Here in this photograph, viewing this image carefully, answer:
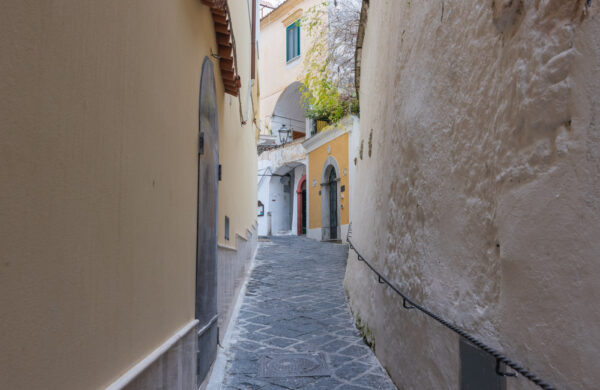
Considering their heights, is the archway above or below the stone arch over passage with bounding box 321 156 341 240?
above

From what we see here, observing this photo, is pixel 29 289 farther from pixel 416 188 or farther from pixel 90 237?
pixel 416 188

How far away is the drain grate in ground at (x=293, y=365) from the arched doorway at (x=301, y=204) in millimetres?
18104

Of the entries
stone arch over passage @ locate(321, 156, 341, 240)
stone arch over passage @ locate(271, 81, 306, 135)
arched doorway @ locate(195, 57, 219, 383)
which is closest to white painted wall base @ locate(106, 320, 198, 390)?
arched doorway @ locate(195, 57, 219, 383)

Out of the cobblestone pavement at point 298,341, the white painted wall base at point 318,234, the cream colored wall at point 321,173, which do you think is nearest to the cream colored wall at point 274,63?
the cream colored wall at point 321,173

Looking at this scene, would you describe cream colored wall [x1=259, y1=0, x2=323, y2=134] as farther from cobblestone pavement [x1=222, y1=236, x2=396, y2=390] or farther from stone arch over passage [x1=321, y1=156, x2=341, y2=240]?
cobblestone pavement [x1=222, y1=236, x2=396, y2=390]

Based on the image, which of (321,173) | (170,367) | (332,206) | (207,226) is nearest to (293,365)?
(207,226)

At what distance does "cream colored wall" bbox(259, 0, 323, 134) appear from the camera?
21.0 metres

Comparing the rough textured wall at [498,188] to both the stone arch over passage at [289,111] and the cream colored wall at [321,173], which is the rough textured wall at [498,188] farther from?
the stone arch over passage at [289,111]

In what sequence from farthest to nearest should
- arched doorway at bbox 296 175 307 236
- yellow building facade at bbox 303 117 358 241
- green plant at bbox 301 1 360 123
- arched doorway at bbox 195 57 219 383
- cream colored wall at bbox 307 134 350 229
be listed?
arched doorway at bbox 296 175 307 236
cream colored wall at bbox 307 134 350 229
yellow building facade at bbox 303 117 358 241
green plant at bbox 301 1 360 123
arched doorway at bbox 195 57 219 383

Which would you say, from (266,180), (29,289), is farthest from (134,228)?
(266,180)

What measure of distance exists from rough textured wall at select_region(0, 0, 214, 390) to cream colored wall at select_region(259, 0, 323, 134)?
19.0 m

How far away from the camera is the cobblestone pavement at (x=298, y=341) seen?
377 cm

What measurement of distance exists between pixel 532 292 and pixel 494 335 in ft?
1.29

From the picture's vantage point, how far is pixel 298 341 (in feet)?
15.9
